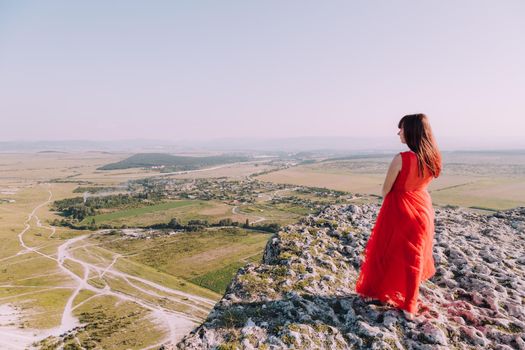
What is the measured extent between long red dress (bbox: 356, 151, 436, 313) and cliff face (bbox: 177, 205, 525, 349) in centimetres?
53

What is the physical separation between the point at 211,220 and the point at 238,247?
3215cm

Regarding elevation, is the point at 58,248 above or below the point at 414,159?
below

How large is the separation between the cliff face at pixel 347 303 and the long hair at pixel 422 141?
3.65m

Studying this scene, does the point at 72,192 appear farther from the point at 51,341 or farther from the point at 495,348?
the point at 495,348

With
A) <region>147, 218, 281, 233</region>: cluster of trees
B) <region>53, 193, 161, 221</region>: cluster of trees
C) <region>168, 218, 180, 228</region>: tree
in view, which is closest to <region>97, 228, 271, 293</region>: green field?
<region>147, 218, 281, 233</region>: cluster of trees

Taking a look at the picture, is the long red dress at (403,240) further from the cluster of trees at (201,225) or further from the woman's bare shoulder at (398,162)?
the cluster of trees at (201,225)

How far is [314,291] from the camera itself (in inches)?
340

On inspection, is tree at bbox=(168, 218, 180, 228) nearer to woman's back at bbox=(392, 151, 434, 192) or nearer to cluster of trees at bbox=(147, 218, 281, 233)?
cluster of trees at bbox=(147, 218, 281, 233)

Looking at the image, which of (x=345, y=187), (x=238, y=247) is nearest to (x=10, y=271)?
(x=238, y=247)

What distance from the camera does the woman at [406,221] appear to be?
7.30 meters

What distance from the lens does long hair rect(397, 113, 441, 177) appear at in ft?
23.7

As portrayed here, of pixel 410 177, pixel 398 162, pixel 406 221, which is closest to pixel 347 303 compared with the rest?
pixel 406 221

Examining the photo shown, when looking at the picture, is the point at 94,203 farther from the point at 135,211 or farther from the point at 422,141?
the point at 422,141

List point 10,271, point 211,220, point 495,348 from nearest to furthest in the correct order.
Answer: point 495,348 < point 10,271 < point 211,220
